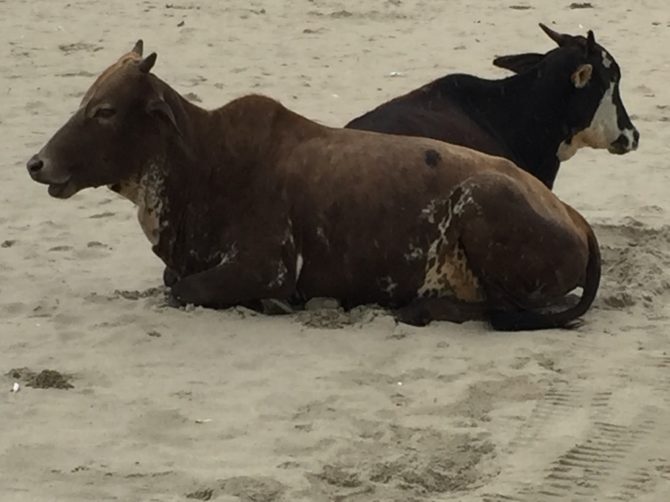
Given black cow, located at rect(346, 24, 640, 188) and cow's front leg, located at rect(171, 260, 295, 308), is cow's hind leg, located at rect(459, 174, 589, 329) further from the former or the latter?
black cow, located at rect(346, 24, 640, 188)

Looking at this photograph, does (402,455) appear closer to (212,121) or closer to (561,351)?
(561,351)

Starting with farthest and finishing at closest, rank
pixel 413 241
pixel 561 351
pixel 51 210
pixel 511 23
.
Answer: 1. pixel 511 23
2. pixel 51 210
3. pixel 413 241
4. pixel 561 351

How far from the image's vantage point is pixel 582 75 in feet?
29.7

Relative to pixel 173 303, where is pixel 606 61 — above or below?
above

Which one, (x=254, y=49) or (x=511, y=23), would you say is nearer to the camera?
(x=254, y=49)

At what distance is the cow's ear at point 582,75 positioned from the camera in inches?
355

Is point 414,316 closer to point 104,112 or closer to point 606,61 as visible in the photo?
point 104,112

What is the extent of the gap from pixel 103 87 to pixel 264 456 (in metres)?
2.44

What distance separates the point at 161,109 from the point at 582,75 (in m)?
2.67

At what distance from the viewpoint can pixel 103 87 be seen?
750 cm

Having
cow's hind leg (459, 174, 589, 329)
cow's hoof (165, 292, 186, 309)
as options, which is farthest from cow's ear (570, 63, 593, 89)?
cow's hoof (165, 292, 186, 309)

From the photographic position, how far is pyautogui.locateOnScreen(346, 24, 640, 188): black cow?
905 cm

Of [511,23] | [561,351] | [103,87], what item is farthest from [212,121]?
[511,23]

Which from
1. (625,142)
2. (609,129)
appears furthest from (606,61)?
(625,142)
